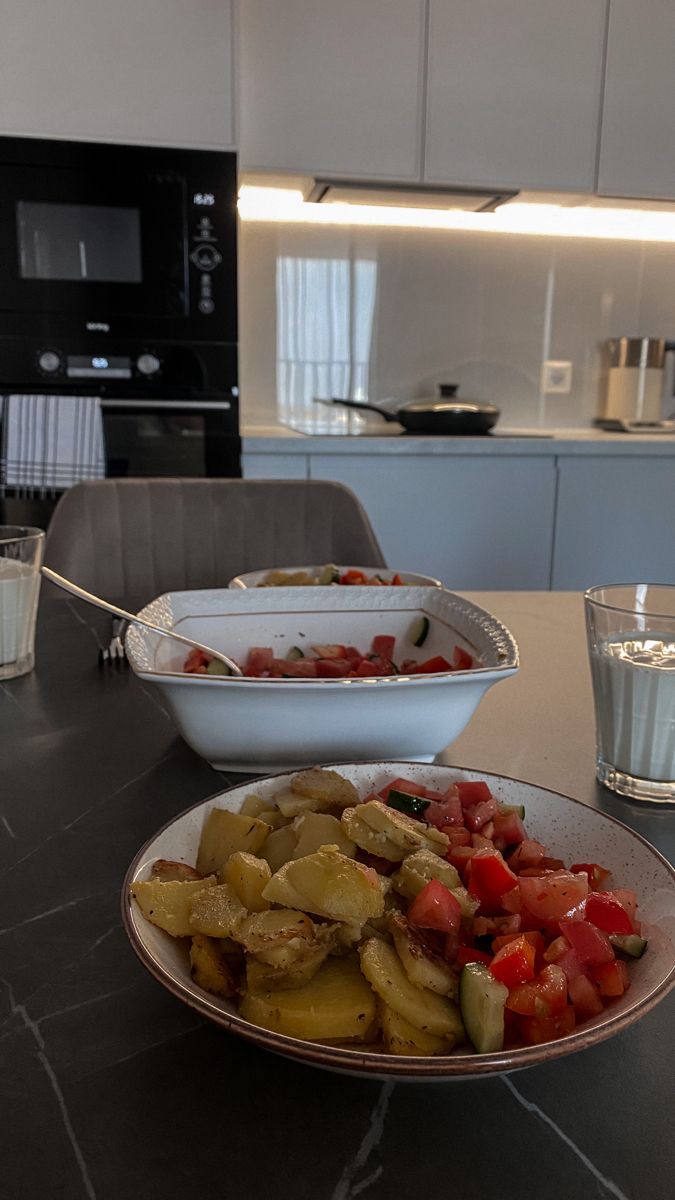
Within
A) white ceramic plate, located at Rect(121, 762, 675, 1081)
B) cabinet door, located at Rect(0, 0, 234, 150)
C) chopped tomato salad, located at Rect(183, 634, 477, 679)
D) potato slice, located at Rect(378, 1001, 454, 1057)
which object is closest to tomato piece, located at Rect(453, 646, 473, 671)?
chopped tomato salad, located at Rect(183, 634, 477, 679)

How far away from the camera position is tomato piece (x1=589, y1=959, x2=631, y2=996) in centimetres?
40

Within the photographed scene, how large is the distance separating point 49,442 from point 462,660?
69.7 inches

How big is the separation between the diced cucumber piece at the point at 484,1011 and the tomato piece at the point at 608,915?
79mm

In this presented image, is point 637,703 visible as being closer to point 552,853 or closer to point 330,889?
point 552,853

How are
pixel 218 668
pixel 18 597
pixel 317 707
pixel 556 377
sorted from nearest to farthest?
pixel 317 707 → pixel 218 668 → pixel 18 597 → pixel 556 377

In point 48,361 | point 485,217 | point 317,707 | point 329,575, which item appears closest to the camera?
point 317,707

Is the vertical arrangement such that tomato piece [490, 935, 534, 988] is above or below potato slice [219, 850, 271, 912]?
below

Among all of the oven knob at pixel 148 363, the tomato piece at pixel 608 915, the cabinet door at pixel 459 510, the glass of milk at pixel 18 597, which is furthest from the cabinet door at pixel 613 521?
the tomato piece at pixel 608 915

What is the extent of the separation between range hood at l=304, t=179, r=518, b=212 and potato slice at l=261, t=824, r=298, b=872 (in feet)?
7.62

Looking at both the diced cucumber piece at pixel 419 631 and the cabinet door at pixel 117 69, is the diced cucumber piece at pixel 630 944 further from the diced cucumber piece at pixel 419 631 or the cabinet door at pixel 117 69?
the cabinet door at pixel 117 69

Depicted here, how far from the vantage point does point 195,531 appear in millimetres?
1600

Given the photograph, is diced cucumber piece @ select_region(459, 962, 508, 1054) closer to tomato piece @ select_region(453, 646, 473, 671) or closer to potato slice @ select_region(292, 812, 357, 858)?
potato slice @ select_region(292, 812, 357, 858)

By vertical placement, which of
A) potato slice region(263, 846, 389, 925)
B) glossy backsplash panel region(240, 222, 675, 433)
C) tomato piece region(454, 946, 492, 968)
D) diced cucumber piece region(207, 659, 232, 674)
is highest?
glossy backsplash panel region(240, 222, 675, 433)

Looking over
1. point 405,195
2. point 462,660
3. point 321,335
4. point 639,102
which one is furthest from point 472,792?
point 639,102
